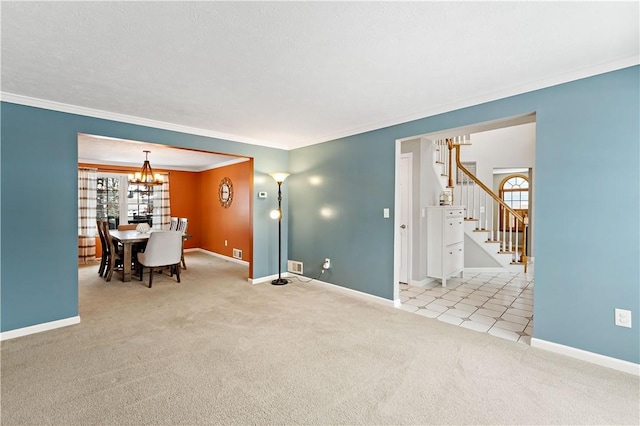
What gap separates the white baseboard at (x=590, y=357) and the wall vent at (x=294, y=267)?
3.31 metres

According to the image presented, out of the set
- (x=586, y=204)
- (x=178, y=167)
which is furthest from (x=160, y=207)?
(x=586, y=204)

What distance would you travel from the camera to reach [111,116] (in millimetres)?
3441

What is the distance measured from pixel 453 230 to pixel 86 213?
7.53 m

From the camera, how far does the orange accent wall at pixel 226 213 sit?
6523mm

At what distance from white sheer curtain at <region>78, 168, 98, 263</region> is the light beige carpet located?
399 centimetres

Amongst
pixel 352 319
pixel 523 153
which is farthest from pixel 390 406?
pixel 523 153

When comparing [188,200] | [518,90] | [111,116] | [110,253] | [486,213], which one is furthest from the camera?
[188,200]

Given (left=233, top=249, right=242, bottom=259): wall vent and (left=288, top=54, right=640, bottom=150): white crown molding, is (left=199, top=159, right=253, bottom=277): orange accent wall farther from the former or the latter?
(left=288, top=54, right=640, bottom=150): white crown molding

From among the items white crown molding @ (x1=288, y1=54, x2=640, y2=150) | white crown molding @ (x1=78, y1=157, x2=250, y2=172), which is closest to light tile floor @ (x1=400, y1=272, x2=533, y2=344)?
white crown molding @ (x1=288, y1=54, x2=640, y2=150)

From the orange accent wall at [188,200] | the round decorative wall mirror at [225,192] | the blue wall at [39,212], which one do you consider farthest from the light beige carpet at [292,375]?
the orange accent wall at [188,200]

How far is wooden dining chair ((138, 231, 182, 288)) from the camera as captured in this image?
4.60m

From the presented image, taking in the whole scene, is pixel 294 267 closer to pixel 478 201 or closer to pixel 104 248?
pixel 104 248

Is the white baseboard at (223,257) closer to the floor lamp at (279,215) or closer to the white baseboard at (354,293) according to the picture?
the floor lamp at (279,215)

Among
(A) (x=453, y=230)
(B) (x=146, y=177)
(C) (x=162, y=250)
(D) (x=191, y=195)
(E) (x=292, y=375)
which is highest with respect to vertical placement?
(B) (x=146, y=177)
